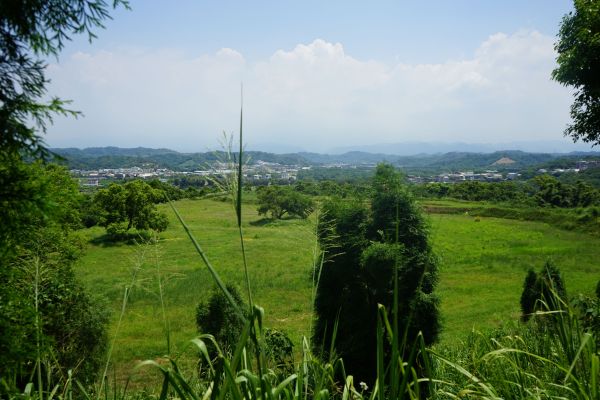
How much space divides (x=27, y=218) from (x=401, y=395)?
2793 mm

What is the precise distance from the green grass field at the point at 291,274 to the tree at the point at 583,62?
128 inches

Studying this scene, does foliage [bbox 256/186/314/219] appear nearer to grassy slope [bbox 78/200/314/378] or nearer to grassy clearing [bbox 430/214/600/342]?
grassy slope [bbox 78/200/314/378]

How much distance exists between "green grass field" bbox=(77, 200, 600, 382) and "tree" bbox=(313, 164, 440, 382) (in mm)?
1576

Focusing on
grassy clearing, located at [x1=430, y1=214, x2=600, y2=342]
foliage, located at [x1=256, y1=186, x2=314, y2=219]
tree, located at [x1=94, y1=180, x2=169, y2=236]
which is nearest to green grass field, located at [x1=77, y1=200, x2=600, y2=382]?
grassy clearing, located at [x1=430, y1=214, x2=600, y2=342]

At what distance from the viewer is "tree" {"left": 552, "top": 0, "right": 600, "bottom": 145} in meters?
8.05

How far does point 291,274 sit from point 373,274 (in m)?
19.5

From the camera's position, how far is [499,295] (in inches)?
970

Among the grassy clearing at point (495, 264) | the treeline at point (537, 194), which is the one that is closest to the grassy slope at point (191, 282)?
the grassy clearing at point (495, 264)

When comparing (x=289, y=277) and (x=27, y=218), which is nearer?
(x=27, y=218)

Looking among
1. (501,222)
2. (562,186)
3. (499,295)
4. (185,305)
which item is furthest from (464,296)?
(562,186)

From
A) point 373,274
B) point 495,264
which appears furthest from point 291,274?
point 373,274

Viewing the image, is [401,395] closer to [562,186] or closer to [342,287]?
[342,287]

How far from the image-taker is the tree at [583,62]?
8.05 metres

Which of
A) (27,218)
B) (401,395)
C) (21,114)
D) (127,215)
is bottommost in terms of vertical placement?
(127,215)
